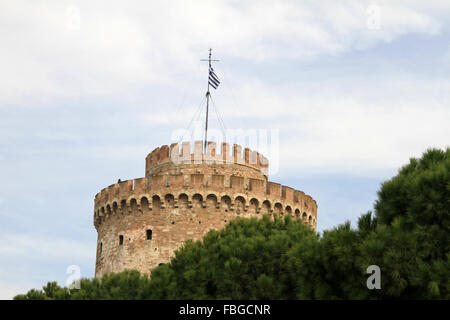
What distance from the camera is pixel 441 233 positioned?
16.8m

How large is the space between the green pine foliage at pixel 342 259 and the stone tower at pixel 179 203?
6.02 meters

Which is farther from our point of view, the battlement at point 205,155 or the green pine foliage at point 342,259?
the battlement at point 205,155

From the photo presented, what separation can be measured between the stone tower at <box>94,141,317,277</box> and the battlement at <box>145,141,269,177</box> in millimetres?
48

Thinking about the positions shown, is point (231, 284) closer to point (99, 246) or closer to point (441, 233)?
point (441, 233)

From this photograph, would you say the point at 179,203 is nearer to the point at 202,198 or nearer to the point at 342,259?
the point at 202,198

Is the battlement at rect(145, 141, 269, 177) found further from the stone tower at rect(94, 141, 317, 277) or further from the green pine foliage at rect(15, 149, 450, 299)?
the green pine foliage at rect(15, 149, 450, 299)

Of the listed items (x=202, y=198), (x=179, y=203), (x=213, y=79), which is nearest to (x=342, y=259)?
(x=202, y=198)

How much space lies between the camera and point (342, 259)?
17.3 m

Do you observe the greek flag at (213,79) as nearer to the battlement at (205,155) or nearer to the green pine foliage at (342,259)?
the battlement at (205,155)

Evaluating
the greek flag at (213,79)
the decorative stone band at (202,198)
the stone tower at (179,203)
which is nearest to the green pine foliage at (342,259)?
the stone tower at (179,203)

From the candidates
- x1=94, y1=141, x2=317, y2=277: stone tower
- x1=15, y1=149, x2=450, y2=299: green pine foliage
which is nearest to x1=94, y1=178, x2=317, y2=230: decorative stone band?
x1=94, y1=141, x2=317, y2=277: stone tower

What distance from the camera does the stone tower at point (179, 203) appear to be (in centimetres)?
2992

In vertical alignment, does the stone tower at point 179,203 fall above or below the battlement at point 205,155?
below

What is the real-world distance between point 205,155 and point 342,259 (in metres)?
15.6
